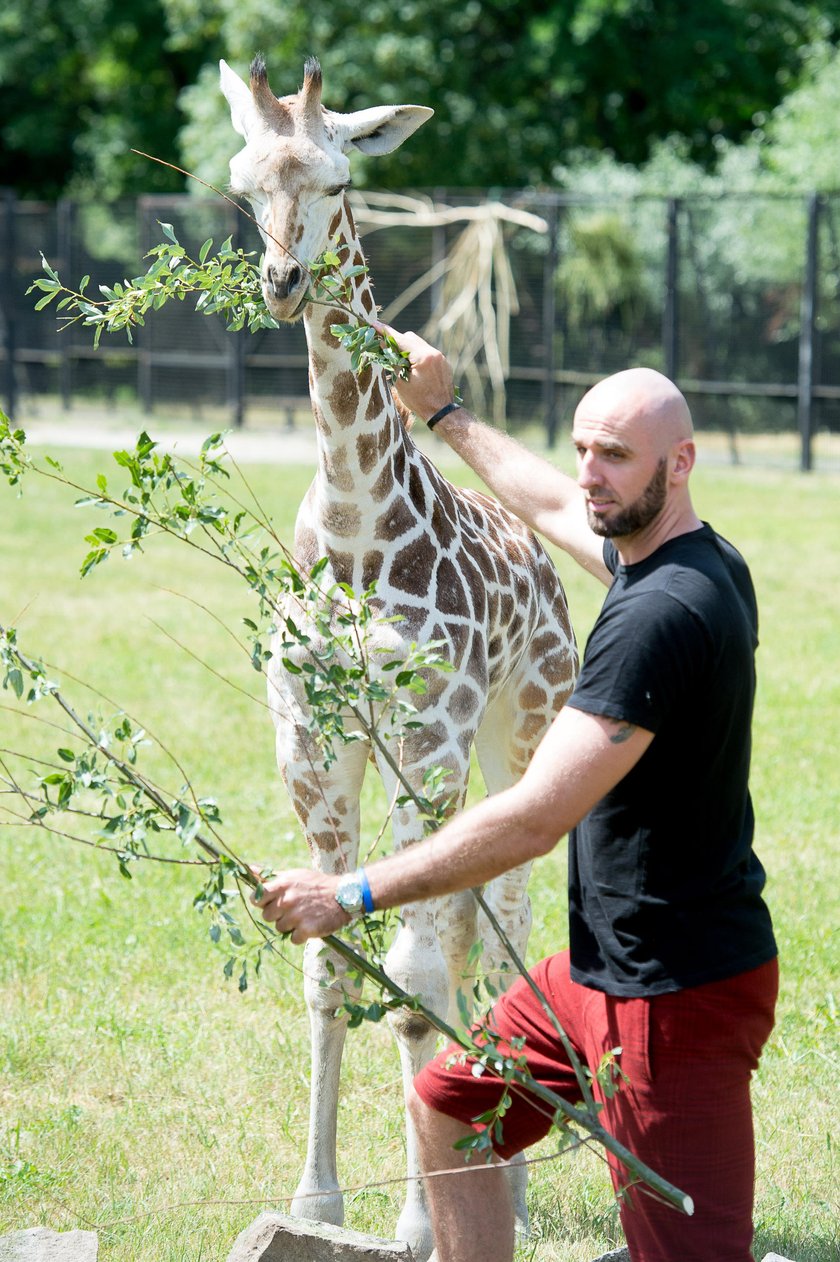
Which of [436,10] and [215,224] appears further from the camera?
[436,10]

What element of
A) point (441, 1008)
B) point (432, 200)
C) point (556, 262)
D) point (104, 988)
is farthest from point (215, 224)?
point (441, 1008)

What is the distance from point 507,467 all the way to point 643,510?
0.96 metres

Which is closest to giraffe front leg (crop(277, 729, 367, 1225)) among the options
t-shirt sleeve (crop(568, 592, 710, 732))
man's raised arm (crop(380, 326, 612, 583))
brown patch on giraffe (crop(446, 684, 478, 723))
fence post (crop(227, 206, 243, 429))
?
brown patch on giraffe (crop(446, 684, 478, 723))

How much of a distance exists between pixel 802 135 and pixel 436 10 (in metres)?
6.47

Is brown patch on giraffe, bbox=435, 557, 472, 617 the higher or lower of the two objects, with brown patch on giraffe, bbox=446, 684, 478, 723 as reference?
higher

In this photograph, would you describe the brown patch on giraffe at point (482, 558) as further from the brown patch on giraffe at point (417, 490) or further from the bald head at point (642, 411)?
the bald head at point (642, 411)

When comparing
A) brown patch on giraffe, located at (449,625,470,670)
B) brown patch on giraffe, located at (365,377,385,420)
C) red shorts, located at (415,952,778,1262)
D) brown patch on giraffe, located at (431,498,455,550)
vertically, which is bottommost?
red shorts, located at (415,952,778,1262)

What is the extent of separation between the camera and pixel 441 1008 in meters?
3.86

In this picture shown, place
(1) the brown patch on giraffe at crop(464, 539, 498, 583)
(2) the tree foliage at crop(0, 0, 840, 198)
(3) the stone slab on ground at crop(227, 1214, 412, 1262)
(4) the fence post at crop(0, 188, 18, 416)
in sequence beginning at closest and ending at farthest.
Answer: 1. (3) the stone slab on ground at crop(227, 1214, 412, 1262)
2. (1) the brown patch on giraffe at crop(464, 539, 498, 583)
3. (4) the fence post at crop(0, 188, 18, 416)
4. (2) the tree foliage at crop(0, 0, 840, 198)

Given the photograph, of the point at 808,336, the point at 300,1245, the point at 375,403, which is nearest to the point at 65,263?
the point at 808,336

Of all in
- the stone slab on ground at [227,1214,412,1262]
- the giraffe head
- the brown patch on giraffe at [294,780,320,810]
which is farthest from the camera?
the brown patch on giraffe at [294,780,320,810]

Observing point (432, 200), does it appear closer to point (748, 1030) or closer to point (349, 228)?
point (349, 228)

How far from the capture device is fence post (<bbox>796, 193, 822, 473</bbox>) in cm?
1647

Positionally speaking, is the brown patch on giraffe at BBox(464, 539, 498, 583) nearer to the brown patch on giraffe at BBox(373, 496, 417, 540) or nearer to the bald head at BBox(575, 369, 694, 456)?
the brown patch on giraffe at BBox(373, 496, 417, 540)
